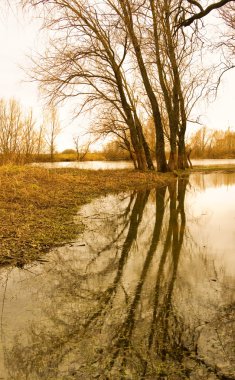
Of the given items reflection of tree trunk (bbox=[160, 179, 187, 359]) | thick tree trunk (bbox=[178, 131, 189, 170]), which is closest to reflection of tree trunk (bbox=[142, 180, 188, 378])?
reflection of tree trunk (bbox=[160, 179, 187, 359])

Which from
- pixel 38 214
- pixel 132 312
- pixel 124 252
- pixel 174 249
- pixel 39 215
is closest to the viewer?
pixel 132 312

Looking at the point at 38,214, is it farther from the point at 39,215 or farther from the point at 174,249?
the point at 174,249

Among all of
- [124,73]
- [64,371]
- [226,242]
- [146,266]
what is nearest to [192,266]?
[146,266]


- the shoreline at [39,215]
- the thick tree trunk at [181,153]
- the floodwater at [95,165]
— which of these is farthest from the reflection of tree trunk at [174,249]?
the thick tree trunk at [181,153]

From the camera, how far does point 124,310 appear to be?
264cm

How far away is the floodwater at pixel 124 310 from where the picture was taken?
198 cm

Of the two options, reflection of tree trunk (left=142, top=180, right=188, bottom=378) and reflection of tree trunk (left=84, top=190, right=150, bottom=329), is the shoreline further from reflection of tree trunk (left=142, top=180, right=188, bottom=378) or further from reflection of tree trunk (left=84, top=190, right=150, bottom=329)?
reflection of tree trunk (left=142, top=180, right=188, bottom=378)

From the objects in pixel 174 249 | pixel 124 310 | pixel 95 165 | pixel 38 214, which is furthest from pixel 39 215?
pixel 95 165

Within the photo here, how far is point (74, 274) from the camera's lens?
11.2 ft

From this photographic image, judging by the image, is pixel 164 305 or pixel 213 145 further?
pixel 213 145

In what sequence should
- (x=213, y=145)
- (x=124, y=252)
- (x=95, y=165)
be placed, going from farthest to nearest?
(x=213, y=145), (x=95, y=165), (x=124, y=252)

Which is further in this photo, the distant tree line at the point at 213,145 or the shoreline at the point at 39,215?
the distant tree line at the point at 213,145

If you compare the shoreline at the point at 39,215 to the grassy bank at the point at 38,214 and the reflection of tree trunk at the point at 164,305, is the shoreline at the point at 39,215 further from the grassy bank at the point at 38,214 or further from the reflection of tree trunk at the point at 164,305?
the reflection of tree trunk at the point at 164,305

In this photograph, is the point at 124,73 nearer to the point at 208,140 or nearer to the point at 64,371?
the point at 64,371
